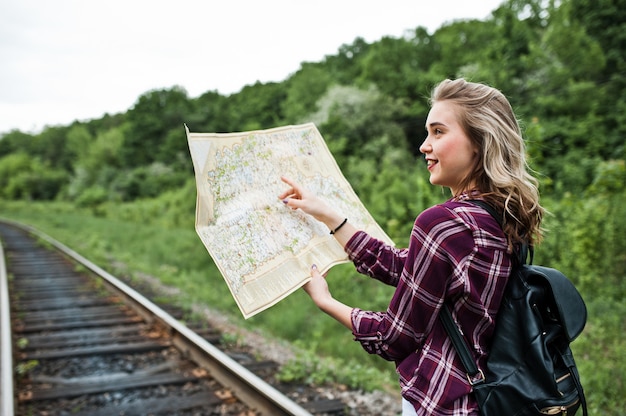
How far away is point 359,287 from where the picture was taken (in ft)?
25.8

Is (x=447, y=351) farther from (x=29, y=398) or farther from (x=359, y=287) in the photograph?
(x=359, y=287)

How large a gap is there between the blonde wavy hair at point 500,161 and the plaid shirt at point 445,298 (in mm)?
79

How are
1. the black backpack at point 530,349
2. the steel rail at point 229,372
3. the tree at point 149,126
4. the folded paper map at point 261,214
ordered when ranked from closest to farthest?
the black backpack at point 530,349, the folded paper map at point 261,214, the steel rail at point 229,372, the tree at point 149,126

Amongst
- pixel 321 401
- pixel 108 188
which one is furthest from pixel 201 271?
pixel 108 188

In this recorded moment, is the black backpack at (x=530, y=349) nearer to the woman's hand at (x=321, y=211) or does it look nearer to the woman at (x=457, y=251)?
the woman at (x=457, y=251)

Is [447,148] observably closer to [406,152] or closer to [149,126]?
[406,152]

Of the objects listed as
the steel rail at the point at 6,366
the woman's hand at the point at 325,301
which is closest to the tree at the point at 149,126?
the steel rail at the point at 6,366

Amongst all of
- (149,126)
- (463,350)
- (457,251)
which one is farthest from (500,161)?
(149,126)

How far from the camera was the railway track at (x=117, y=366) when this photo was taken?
412cm

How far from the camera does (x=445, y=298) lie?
1379 mm

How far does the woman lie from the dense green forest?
0.41 m

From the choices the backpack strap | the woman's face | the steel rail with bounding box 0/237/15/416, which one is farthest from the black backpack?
the steel rail with bounding box 0/237/15/416

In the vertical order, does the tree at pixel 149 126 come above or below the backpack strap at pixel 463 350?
above

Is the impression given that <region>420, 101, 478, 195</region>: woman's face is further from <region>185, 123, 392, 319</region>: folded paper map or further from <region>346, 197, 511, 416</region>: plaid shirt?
<region>185, 123, 392, 319</region>: folded paper map
